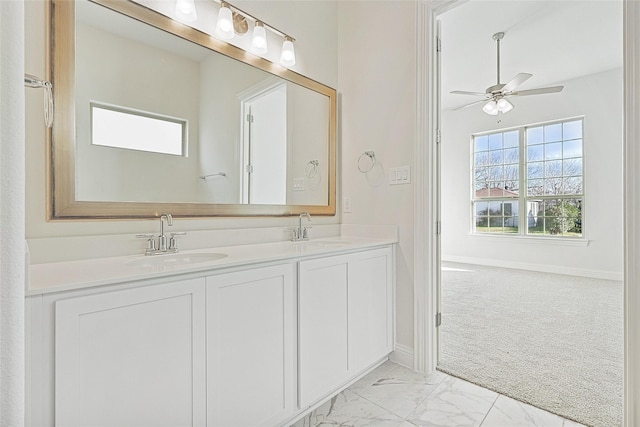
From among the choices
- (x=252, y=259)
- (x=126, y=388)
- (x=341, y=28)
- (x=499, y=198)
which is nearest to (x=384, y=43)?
(x=341, y=28)

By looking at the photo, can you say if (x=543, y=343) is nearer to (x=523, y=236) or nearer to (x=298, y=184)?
(x=298, y=184)

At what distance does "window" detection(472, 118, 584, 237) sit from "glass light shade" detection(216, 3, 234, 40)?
17.0 ft

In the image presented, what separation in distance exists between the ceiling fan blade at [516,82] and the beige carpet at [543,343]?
2317 mm

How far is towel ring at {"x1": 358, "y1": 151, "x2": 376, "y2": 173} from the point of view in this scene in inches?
90.5

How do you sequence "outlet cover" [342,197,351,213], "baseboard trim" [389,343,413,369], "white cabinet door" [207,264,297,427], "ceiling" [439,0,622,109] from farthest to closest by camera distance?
"ceiling" [439,0,622,109] < "outlet cover" [342,197,351,213] < "baseboard trim" [389,343,413,369] < "white cabinet door" [207,264,297,427]

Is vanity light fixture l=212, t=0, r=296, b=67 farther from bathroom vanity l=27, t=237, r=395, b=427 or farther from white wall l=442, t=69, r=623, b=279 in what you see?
white wall l=442, t=69, r=623, b=279

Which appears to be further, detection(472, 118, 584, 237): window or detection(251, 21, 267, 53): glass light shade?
detection(472, 118, 584, 237): window

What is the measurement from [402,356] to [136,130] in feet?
6.63

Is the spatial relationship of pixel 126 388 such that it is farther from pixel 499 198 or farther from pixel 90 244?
pixel 499 198

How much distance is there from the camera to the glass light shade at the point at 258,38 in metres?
1.95

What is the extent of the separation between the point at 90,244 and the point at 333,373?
1293 mm

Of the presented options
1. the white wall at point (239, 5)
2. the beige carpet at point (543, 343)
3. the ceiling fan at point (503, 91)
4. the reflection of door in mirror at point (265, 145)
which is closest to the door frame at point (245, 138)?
the reflection of door in mirror at point (265, 145)

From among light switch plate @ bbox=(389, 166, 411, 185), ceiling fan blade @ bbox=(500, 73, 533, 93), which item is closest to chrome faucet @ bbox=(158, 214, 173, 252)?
light switch plate @ bbox=(389, 166, 411, 185)

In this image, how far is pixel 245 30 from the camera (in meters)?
1.91
